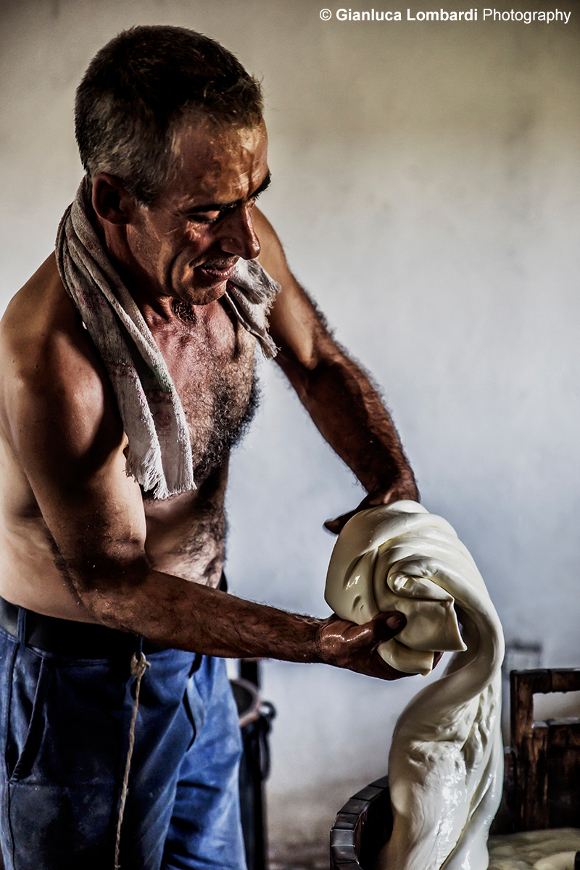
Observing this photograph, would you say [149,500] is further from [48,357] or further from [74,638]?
[48,357]

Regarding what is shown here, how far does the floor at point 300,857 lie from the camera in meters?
2.46

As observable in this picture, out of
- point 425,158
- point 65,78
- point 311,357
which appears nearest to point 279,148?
point 425,158

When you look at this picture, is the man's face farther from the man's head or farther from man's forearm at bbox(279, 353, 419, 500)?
man's forearm at bbox(279, 353, 419, 500)

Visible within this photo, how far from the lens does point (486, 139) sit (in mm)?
2301

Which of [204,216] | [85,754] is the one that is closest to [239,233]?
[204,216]

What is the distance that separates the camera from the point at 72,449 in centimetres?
113

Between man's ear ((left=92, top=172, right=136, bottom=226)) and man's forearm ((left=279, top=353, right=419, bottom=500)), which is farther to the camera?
man's forearm ((left=279, top=353, right=419, bottom=500))

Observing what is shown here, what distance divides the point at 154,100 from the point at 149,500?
0.66 meters

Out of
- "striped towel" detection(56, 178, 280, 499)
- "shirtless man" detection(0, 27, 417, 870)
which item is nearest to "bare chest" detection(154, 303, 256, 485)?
"shirtless man" detection(0, 27, 417, 870)

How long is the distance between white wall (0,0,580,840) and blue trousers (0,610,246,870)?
3.08 ft

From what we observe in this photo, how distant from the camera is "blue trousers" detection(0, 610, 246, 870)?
139 centimetres

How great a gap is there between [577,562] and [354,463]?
126 centimetres

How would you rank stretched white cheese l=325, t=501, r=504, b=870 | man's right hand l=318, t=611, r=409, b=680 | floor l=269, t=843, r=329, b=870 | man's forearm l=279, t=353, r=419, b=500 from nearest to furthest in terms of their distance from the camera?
man's right hand l=318, t=611, r=409, b=680 < stretched white cheese l=325, t=501, r=504, b=870 < man's forearm l=279, t=353, r=419, b=500 < floor l=269, t=843, r=329, b=870

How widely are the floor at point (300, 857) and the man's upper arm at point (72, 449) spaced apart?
171 cm
